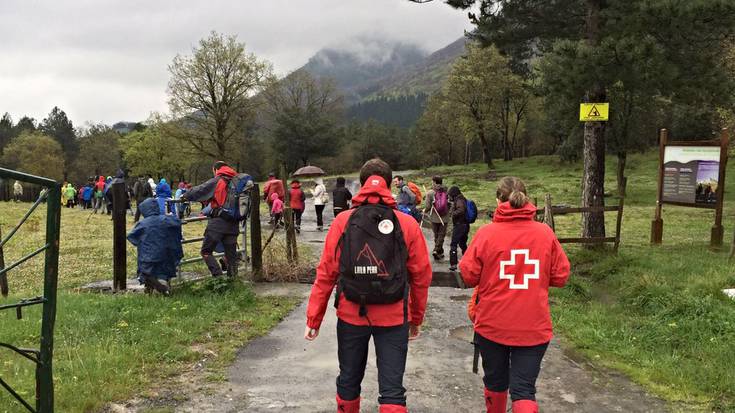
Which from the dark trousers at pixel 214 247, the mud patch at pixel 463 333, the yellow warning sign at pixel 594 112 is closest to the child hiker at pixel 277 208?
the dark trousers at pixel 214 247

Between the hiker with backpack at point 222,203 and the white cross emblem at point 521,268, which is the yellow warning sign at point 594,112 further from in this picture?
the white cross emblem at point 521,268

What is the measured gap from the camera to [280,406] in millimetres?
4520

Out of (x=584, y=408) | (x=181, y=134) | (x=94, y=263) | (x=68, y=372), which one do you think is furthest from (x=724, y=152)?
(x=181, y=134)

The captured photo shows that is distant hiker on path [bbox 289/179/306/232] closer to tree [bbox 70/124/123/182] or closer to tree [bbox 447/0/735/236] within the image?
tree [bbox 447/0/735/236]

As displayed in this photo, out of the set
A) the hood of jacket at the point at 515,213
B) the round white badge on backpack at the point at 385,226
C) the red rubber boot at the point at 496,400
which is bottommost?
the red rubber boot at the point at 496,400

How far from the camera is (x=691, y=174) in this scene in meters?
11.4

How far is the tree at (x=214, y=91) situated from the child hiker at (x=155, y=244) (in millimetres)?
36941

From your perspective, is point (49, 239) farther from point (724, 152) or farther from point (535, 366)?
point (724, 152)

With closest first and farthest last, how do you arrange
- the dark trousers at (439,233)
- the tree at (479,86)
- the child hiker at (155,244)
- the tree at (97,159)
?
the child hiker at (155,244)
the dark trousers at (439,233)
the tree at (479,86)
the tree at (97,159)

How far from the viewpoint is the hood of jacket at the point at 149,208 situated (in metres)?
7.57

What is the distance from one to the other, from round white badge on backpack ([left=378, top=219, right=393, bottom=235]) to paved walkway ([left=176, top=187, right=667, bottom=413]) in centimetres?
181

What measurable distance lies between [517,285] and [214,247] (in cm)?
569

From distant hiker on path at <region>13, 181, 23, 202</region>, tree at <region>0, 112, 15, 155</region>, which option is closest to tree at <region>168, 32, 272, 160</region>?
distant hiker on path at <region>13, 181, 23, 202</region>

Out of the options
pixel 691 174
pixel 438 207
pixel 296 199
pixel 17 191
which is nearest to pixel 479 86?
pixel 296 199
